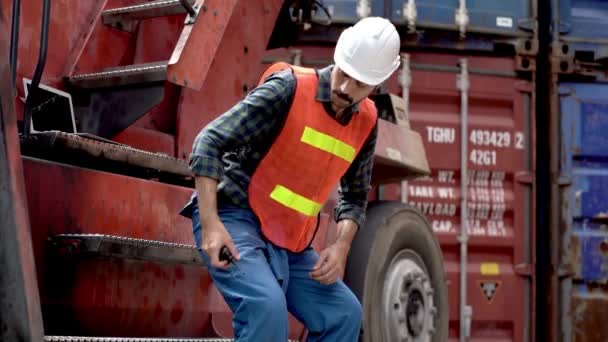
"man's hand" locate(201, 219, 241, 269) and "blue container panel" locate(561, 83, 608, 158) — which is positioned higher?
"blue container panel" locate(561, 83, 608, 158)

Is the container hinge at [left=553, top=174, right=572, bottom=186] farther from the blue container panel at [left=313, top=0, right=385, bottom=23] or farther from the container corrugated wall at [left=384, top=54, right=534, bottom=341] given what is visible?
the blue container panel at [left=313, top=0, right=385, bottom=23]

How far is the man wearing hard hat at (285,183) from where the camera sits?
2.67 m

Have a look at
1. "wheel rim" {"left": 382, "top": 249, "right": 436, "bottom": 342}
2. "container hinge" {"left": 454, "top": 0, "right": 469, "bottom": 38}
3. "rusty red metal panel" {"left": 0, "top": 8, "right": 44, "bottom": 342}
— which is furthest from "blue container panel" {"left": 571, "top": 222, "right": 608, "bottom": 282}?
"rusty red metal panel" {"left": 0, "top": 8, "right": 44, "bottom": 342}

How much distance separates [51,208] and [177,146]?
0.93 m

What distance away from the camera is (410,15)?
648cm

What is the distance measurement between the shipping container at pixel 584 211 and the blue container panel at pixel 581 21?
1.18ft

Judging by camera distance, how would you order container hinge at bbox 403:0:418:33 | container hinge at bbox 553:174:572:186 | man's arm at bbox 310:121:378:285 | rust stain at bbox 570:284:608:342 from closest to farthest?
man's arm at bbox 310:121:378:285 → container hinge at bbox 403:0:418:33 → rust stain at bbox 570:284:608:342 → container hinge at bbox 553:174:572:186

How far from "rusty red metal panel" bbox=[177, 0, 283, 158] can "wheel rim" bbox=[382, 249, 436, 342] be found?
1037mm

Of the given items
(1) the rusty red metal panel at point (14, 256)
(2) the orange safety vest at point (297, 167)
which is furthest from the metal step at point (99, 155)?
(1) the rusty red metal panel at point (14, 256)

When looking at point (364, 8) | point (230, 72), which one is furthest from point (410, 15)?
point (230, 72)

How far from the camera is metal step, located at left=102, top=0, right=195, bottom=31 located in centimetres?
341

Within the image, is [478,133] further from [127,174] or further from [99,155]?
[99,155]

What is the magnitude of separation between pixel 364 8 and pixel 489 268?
1.87 meters

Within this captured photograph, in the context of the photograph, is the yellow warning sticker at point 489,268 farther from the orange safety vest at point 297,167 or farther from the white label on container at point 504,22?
the orange safety vest at point 297,167
